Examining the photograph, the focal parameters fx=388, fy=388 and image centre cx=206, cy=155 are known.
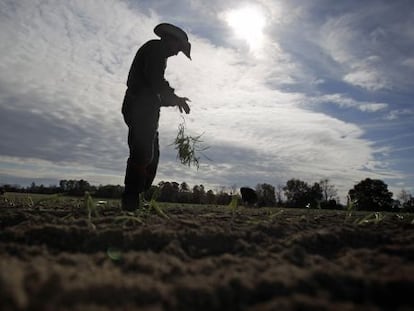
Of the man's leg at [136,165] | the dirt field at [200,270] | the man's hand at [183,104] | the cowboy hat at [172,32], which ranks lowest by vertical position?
the dirt field at [200,270]

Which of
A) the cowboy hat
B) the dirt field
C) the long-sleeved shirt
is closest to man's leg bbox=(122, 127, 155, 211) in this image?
the long-sleeved shirt

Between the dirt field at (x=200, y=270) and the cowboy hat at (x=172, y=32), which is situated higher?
the cowboy hat at (x=172, y=32)

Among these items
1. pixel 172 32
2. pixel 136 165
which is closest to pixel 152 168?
pixel 136 165

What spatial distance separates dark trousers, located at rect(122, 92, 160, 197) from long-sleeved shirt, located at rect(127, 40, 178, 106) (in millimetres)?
113

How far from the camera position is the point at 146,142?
180 inches

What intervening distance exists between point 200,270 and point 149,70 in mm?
3371

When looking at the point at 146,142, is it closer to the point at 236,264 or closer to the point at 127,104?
the point at 127,104

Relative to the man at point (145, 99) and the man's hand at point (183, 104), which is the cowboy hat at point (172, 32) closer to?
the man at point (145, 99)

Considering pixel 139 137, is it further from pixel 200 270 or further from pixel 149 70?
pixel 200 270

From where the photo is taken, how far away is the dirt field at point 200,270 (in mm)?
1253

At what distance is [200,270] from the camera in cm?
171

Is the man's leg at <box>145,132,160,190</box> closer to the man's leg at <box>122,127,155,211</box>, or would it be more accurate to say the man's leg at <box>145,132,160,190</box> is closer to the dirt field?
the man's leg at <box>122,127,155,211</box>

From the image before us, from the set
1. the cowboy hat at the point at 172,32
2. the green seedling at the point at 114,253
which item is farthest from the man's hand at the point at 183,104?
the green seedling at the point at 114,253

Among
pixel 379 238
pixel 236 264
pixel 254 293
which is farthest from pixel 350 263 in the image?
pixel 379 238
